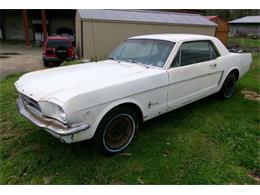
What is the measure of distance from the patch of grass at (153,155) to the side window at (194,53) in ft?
3.51

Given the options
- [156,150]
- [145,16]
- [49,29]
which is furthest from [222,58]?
[49,29]

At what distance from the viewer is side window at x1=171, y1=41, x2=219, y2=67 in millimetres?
3824

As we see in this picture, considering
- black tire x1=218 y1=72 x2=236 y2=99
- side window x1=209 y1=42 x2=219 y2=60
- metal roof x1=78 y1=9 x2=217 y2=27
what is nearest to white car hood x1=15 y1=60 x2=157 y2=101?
side window x1=209 y1=42 x2=219 y2=60

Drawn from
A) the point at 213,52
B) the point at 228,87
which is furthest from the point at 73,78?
the point at 228,87

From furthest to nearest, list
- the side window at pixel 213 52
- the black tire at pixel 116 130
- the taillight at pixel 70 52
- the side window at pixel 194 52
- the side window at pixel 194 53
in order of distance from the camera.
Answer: the taillight at pixel 70 52, the side window at pixel 213 52, the side window at pixel 194 52, the side window at pixel 194 53, the black tire at pixel 116 130

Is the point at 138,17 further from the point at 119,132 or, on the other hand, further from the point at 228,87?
the point at 119,132

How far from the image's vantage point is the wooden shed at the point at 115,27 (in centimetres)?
1225

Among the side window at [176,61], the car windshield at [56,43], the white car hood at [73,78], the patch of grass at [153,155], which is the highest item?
the side window at [176,61]

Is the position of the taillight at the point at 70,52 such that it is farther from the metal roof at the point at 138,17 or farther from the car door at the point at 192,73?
the car door at the point at 192,73

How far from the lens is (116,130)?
319cm

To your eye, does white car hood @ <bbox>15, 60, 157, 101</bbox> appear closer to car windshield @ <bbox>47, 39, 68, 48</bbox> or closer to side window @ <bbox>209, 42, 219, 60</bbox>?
side window @ <bbox>209, 42, 219, 60</bbox>

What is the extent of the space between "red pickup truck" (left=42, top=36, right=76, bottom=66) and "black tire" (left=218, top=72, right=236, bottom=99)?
8.04m

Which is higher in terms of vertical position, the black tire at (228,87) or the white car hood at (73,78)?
the white car hood at (73,78)

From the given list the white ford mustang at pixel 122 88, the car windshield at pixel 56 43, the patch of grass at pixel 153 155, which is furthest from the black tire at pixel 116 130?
the car windshield at pixel 56 43
